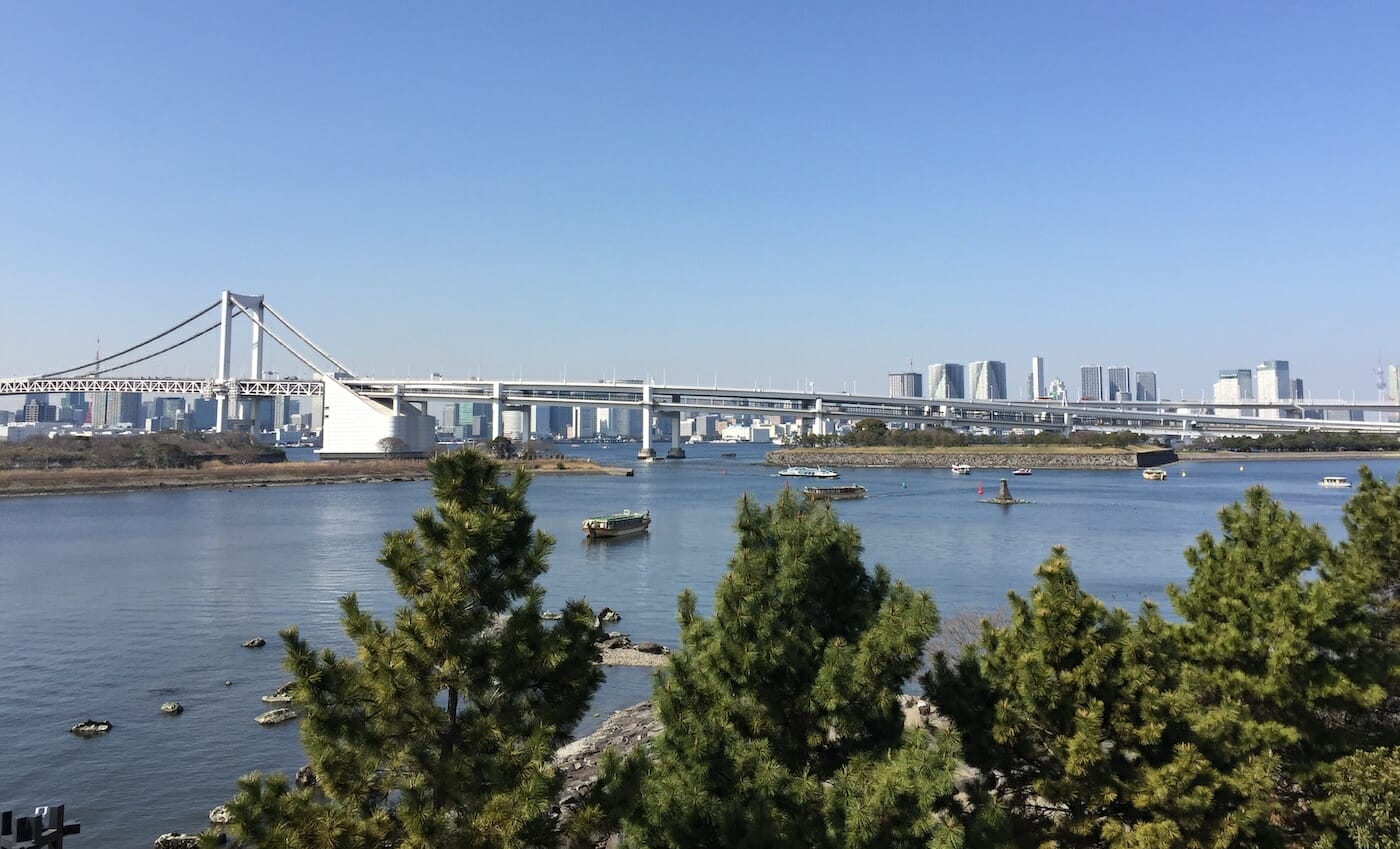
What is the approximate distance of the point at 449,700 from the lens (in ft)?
8.98

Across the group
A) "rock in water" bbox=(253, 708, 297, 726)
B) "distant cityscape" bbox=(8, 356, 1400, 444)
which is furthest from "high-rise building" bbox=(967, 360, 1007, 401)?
"rock in water" bbox=(253, 708, 297, 726)

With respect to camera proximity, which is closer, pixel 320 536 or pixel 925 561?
pixel 925 561

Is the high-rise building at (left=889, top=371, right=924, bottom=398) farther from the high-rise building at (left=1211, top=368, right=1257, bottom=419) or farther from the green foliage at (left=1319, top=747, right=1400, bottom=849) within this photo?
the green foliage at (left=1319, top=747, right=1400, bottom=849)

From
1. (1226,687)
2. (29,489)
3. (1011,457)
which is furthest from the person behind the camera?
(1011,457)

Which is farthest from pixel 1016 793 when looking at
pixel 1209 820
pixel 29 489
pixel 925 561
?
pixel 29 489

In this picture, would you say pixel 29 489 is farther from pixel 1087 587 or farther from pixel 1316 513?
pixel 1316 513

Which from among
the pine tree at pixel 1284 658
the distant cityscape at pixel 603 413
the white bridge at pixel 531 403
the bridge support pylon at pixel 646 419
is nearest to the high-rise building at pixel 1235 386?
the distant cityscape at pixel 603 413

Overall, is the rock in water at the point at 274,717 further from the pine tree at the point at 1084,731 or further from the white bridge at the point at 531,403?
the white bridge at the point at 531,403

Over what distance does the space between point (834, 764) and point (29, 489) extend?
38.1 meters

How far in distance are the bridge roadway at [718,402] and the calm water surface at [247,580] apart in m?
20.5

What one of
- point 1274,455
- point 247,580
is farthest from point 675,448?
point 247,580

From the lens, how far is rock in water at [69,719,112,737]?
24.7 feet

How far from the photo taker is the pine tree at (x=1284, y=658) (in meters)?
3.93

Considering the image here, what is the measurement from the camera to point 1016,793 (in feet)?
11.8
